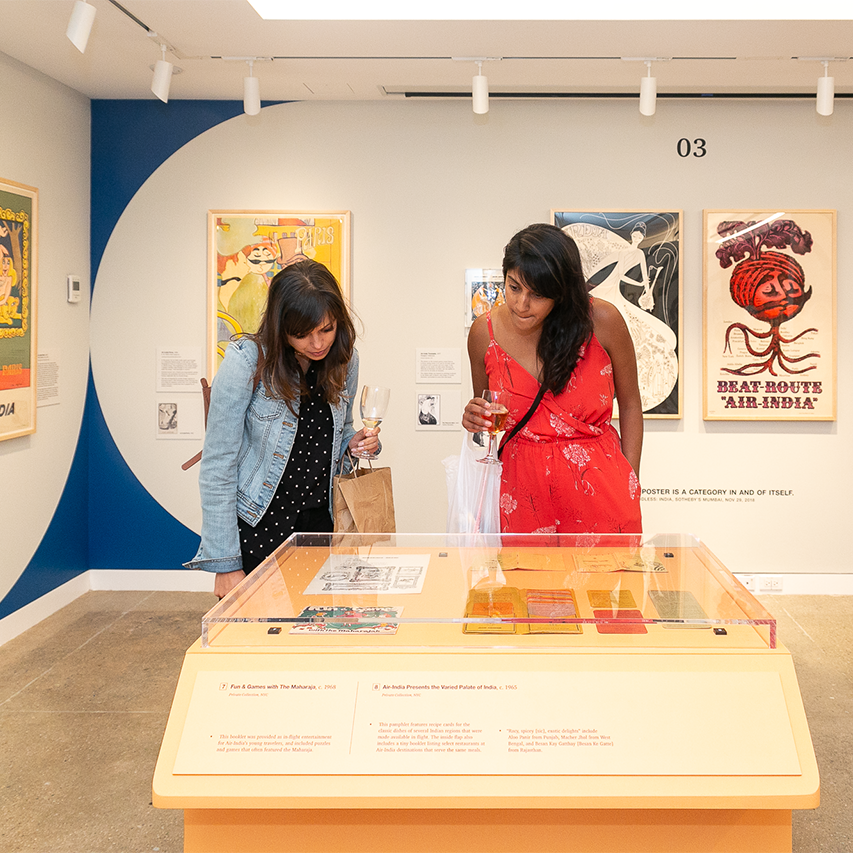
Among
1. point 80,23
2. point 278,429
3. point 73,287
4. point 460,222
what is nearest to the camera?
point 278,429

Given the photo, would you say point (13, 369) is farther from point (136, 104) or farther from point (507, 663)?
point (507, 663)

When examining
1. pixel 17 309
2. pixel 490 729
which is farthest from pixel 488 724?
pixel 17 309

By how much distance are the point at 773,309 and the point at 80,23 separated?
3875 millimetres

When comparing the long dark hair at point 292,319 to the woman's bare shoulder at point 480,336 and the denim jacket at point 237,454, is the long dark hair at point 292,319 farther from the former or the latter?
the woman's bare shoulder at point 480,336

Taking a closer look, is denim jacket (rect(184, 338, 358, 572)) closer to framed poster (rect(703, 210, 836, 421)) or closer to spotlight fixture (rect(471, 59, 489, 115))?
spotlight fixture (rect(471, 59, 489, 115))

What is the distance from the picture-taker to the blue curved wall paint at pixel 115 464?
513 cm

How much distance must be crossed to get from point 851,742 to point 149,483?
3955mm

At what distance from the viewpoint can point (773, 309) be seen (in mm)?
5078

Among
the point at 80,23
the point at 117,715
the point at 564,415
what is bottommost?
the point at 117,715

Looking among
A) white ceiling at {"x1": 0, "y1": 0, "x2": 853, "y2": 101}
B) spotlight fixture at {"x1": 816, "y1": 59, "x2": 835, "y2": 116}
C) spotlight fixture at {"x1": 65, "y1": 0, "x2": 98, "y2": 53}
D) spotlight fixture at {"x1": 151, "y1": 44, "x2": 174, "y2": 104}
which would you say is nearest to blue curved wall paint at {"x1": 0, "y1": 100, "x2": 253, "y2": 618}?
white ceiling at {"x1": 0, "y1": 0, "x2": 853, "y2": 101}

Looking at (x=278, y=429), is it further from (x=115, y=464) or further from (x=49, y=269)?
(x=115, y=464)

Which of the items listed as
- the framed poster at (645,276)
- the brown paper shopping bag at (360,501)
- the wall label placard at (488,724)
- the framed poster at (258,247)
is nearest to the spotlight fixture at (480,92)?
the framed poster at (645,276)

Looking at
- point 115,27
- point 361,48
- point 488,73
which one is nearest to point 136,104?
point 115,27

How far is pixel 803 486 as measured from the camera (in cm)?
518
